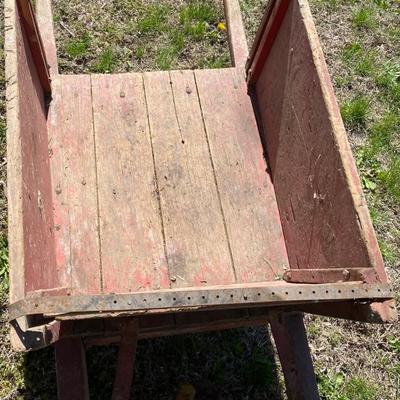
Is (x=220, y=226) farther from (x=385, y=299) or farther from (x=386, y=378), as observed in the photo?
(x=386, y=378)

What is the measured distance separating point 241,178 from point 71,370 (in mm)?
1062

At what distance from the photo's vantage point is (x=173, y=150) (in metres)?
2.35

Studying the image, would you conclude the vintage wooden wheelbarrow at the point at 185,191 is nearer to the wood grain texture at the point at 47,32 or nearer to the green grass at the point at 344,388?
the wood grain texture at the point at 47,32

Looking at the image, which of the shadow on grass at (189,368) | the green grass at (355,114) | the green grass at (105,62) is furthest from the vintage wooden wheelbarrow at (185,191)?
the green grass at (355,114)

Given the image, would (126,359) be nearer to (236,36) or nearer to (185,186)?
(185,186)

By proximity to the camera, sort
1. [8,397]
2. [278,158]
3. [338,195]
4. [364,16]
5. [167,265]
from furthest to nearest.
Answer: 1. [364,16]
2. [8,397]
3. [278,158]
4. [167,265]
5. [338,195]

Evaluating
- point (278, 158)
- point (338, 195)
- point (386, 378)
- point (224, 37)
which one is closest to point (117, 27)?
point (224, 37)

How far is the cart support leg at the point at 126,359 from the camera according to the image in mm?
1786

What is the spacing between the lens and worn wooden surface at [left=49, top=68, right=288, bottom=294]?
6.88 ft

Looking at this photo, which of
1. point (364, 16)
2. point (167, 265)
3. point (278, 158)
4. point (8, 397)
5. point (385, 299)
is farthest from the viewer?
point (364, 16)

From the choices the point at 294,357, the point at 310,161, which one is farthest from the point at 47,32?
the point at 294,357

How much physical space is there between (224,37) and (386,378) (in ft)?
7.87

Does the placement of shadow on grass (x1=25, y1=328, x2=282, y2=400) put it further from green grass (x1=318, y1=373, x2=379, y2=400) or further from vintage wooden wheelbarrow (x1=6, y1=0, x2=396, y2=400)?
vintage wooden wheelbarrow (x1=6, y1=0, x2=396, y2=400)

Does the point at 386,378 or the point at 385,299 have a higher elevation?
the point at 385,299
